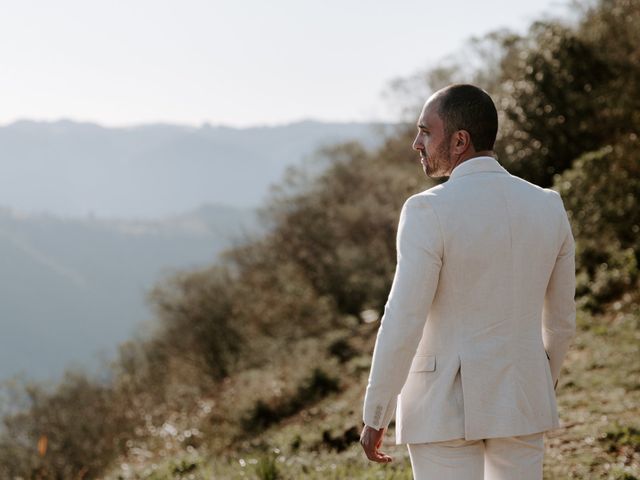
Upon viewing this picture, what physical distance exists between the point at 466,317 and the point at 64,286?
173 meters

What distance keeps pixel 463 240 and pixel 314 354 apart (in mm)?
15167

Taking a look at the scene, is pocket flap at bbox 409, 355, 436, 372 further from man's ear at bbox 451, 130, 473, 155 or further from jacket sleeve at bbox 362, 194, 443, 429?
man's ear at bbox 451, 130, 473, 155

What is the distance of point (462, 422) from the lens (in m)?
2.28

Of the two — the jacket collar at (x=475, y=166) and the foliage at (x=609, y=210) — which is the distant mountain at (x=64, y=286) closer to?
the foliage at (x=609, y=210)

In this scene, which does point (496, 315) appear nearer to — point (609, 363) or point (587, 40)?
point (609, 363)

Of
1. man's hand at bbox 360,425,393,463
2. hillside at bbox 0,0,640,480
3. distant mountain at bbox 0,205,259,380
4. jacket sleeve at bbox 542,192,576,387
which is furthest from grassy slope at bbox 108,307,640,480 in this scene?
distant mountain at bbox 0,205,259,380

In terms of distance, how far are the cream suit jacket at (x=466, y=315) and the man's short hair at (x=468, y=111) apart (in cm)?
10

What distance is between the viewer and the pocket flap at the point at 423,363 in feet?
7.59

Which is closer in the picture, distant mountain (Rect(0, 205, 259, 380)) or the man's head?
the man's head

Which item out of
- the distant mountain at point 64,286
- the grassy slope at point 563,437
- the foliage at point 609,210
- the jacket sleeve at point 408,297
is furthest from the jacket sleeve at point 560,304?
the distant mountain at point 64,286

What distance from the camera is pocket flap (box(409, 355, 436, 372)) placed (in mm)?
2314

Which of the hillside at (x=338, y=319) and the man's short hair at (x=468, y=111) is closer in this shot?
the man's short hair at (x=468, y=111)

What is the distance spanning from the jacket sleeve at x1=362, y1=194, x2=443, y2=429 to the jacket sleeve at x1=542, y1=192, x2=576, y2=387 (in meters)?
0.53

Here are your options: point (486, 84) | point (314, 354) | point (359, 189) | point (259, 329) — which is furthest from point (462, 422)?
point (359, 189)
